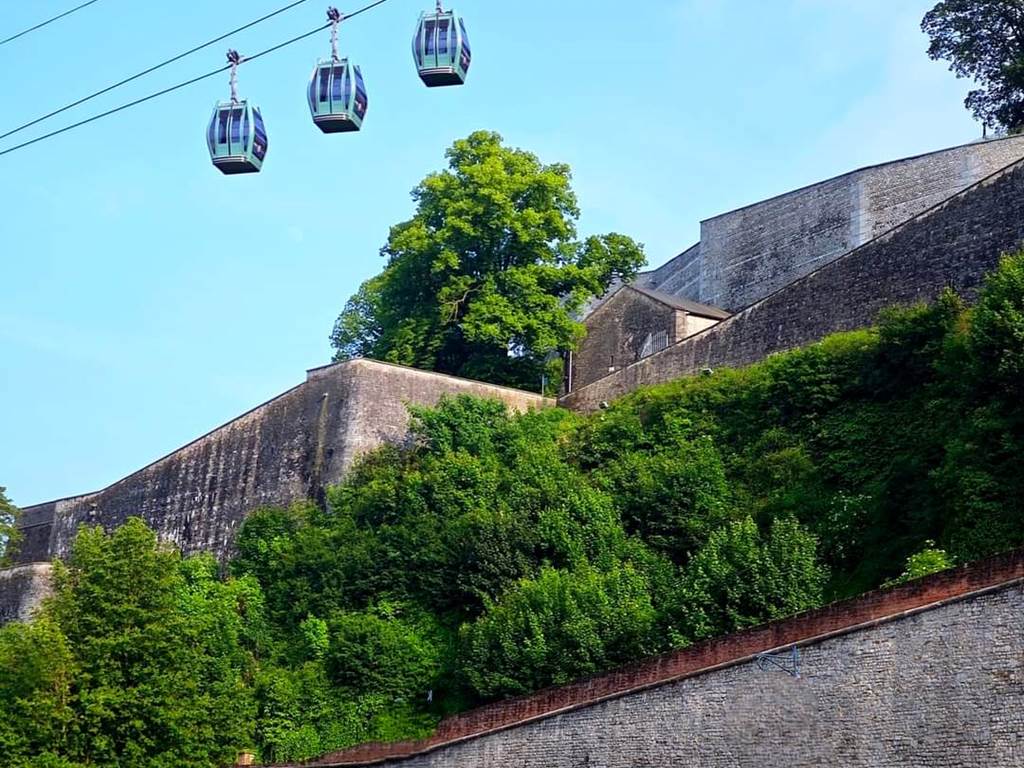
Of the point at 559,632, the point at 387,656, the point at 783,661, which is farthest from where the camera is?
the point at 387,656

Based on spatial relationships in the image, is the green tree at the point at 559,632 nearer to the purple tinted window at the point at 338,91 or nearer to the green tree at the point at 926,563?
the green tree at the point at 926,563

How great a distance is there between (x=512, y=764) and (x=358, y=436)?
14.1 metres

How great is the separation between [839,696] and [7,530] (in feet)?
90.5

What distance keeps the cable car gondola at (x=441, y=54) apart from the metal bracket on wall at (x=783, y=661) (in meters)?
6.92

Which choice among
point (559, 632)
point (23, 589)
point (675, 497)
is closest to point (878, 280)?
point (675, 497)

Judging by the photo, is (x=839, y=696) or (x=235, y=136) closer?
(x=839, y=696)

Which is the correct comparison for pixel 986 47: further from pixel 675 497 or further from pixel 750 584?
pixel 750 584

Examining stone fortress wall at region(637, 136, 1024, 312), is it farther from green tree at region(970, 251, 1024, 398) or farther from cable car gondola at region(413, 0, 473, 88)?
cable car gondola at region(413, 0, 473, 88)

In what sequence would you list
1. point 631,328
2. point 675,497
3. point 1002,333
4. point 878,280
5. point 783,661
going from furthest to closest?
point 631,328, point 878,280, point 675,497, point 1002,333, point 783,661

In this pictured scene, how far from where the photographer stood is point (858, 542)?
21406 mm

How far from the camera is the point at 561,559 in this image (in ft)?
79.5

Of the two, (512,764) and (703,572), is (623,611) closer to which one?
(703,572)

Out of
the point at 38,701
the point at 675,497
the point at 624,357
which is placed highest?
the point at 624,357

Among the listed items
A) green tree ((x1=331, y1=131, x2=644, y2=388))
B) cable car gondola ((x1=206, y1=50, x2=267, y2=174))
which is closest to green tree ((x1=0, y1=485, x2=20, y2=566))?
green tree ((x1=331, y1=131, x2=644, y2=388))
